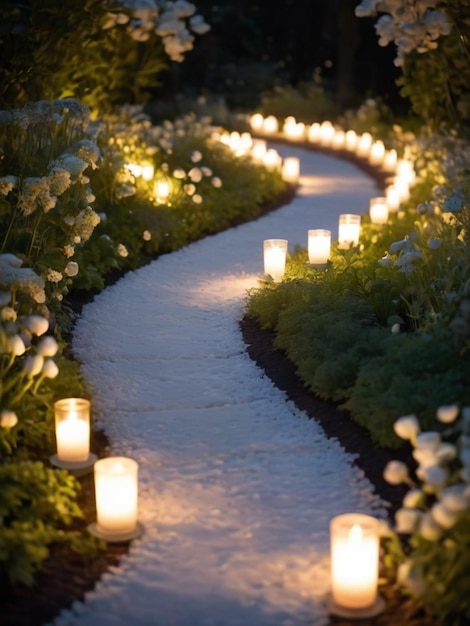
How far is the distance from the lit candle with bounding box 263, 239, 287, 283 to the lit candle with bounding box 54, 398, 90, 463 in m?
3.23

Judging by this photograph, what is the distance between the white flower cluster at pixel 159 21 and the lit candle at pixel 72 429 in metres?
7.98

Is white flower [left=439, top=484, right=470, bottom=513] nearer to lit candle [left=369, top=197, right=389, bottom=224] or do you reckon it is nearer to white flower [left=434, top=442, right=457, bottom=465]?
white flower [left=434, top=442, right=457, bottom=465]

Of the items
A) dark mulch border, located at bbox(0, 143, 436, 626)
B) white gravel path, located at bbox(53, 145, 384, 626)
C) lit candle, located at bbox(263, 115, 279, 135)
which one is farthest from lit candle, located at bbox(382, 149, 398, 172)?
dark mulch border, located at bbox(0, 143, 436, 626)

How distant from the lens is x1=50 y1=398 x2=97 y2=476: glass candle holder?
201 inches

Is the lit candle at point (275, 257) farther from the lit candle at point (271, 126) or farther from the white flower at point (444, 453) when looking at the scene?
the lit candle at point (271, 126)

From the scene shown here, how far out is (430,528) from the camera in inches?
146

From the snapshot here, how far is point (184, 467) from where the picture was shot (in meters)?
5.28

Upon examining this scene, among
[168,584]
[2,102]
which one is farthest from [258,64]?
[168,584]

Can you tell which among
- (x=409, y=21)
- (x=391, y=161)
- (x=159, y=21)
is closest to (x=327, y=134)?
(x=391, y=161)

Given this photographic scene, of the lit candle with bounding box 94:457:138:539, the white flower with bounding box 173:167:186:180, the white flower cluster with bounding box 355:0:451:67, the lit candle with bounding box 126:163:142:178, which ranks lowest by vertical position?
the white flower with bounding box 173:167:186:180

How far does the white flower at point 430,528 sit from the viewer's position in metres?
3.71

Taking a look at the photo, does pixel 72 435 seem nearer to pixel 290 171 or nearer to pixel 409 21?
pixel 409 21

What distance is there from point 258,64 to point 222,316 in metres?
22.2

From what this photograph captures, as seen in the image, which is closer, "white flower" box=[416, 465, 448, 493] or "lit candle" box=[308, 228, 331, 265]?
"white flower" box=[416, 465, 448, 493]
